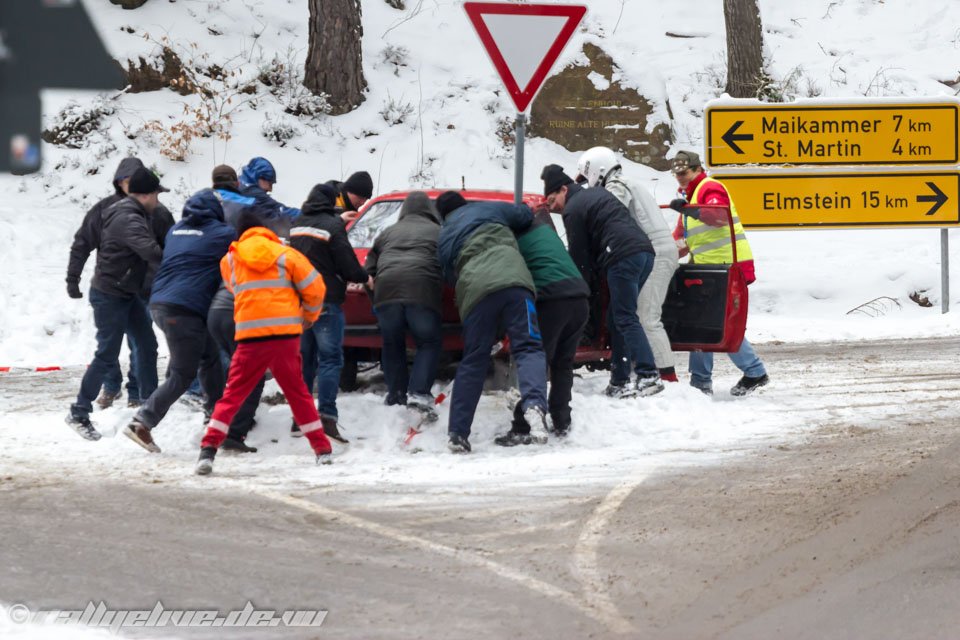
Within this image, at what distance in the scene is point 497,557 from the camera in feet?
19.6

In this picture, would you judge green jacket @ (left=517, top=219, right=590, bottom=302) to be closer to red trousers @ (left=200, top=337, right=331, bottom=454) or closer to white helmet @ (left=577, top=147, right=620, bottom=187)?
white helmet @ (left=577, top=147, right=620, bottom=187)

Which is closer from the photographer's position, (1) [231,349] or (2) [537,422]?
(2) [537,422]

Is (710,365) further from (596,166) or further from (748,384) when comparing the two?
(596,166)

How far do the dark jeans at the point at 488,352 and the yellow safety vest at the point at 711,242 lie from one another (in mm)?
2487

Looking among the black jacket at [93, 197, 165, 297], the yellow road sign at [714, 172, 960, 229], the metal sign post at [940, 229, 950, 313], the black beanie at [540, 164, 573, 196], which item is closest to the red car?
the black beanie at [540, 164, 573, 196]

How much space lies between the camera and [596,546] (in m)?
6.14

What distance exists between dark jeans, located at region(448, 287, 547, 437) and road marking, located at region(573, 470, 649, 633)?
3.78ft

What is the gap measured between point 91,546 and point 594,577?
7.73 feet

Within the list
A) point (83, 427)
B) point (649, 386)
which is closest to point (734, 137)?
point (649, 386)


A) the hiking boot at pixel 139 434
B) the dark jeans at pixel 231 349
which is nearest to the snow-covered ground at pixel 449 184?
the hiking boot at pixel 139 434

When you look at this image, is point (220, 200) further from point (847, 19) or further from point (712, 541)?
point (847, 19)

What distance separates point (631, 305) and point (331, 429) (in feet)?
8.40

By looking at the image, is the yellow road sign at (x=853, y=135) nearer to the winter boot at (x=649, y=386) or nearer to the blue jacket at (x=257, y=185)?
the winter boot at (x=649, y=386)

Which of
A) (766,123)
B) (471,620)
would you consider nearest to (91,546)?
(471,620)
